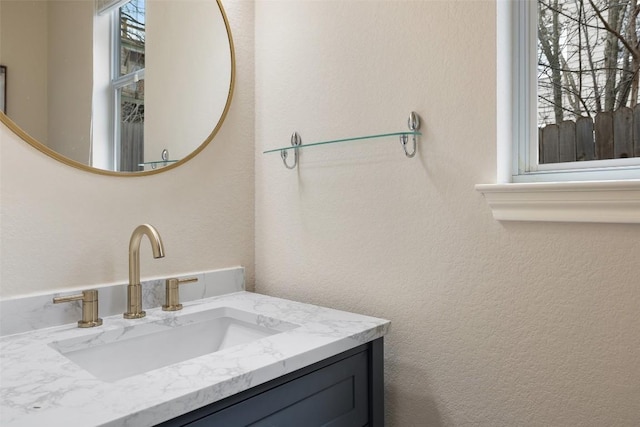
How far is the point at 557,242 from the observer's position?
94 centimetres

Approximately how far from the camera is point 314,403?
959 mm

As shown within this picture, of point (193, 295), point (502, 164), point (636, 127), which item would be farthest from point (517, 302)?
point (193, 295)

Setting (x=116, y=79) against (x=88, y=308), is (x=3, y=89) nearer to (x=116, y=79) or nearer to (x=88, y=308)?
(x=116, y=79)

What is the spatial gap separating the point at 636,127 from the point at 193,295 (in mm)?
1183

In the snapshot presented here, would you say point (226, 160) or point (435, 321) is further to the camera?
point (226, 160)

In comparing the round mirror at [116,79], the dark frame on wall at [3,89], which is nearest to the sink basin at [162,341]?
the round mirror at [116,79]

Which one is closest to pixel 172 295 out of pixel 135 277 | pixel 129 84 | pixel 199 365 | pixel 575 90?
pixel 135 277

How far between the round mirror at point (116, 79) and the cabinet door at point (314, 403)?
28.9 inches

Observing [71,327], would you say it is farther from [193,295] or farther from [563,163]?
[563,163]

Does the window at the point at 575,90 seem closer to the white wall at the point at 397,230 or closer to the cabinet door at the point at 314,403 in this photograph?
the white wall at the point at 397,230

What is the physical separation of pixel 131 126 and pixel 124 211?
0.23m

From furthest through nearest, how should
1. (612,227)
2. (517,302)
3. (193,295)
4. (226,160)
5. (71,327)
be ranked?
(226,160)
(193,295)
(71,327)
(517,302)
(612,227)

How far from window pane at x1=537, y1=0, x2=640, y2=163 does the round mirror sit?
3.03 ft

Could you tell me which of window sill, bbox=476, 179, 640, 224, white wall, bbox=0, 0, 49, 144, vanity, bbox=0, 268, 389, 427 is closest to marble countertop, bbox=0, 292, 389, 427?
vanity, bbox=0, 268, 389, 427
